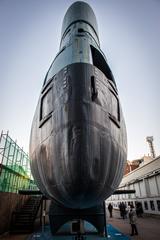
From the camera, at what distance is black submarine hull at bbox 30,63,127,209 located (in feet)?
8.44

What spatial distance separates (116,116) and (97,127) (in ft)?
3.16

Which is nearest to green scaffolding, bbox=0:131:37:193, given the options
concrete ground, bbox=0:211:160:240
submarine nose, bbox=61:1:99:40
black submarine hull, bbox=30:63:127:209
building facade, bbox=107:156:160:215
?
concrete ground, bbox=0:211:160:240

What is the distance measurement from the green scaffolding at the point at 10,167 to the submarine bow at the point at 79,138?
10.1 meters

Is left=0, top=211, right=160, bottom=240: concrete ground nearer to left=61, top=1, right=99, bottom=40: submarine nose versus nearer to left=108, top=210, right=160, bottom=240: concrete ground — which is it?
left=108, top=210, right=160, bottom=240: concrete ground

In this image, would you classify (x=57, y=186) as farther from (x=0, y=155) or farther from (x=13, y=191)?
(x=13, y=191)

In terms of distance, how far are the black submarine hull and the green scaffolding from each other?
397 inches

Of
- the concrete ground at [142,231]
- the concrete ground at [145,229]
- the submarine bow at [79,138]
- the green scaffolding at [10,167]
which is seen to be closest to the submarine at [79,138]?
the submarine bow at [79,138]

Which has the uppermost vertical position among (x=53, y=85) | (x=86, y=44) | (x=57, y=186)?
(x=86, y=44)

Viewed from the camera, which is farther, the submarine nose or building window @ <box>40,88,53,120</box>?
the submarine nose

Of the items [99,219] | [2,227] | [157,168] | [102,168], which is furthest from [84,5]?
[157,168]

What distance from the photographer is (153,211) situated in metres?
21.4

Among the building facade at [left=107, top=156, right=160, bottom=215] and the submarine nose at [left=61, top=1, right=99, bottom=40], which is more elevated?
the submarine nose at [left=61, top=1, right=99, bottom=40]

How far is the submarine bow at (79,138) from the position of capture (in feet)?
8.46

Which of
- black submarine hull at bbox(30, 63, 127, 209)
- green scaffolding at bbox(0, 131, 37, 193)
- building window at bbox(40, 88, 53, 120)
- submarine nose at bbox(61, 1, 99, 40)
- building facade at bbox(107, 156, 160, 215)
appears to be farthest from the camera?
building facade at bbox(107, 156, 160, 215)
